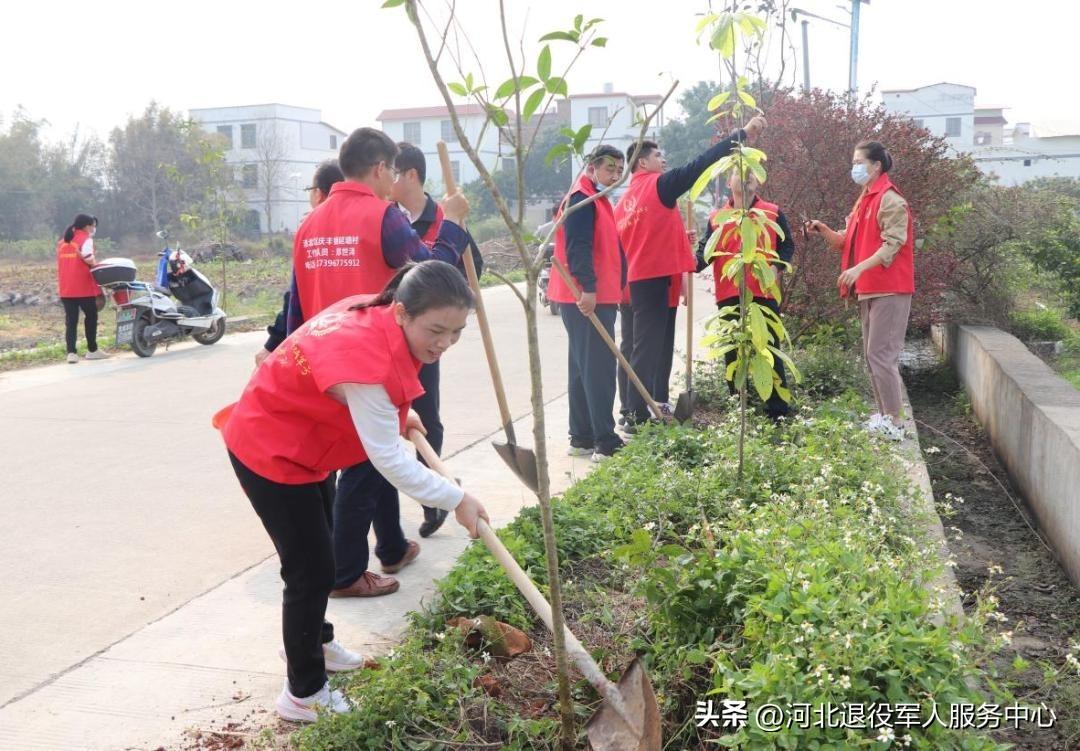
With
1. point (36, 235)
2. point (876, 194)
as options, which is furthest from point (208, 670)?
point (36, 235)

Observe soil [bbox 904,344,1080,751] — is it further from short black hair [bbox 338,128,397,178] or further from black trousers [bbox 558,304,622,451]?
short black hair [bbox 338,128,397,178]

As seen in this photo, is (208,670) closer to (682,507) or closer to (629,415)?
(682,507)

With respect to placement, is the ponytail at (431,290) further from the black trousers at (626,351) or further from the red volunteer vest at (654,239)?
the black trousers at (626,351)

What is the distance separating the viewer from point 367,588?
417 cm

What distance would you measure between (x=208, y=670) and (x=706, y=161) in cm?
411

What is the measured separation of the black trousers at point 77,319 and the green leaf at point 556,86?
10509 mm

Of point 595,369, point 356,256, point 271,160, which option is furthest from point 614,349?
point 271,160

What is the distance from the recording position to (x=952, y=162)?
31.2 feet

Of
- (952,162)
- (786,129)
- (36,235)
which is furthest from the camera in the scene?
(36,235)

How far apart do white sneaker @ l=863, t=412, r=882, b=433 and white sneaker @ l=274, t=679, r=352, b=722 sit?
3.82 meters

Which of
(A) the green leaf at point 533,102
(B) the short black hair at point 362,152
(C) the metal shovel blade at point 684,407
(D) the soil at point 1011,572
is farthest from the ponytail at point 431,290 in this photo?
(C) the metal shovel blade at point 684,407

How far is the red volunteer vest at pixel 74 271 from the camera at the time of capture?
38.2 feet

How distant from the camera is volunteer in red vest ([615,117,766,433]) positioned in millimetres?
6477

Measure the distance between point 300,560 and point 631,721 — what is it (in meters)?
1.11
